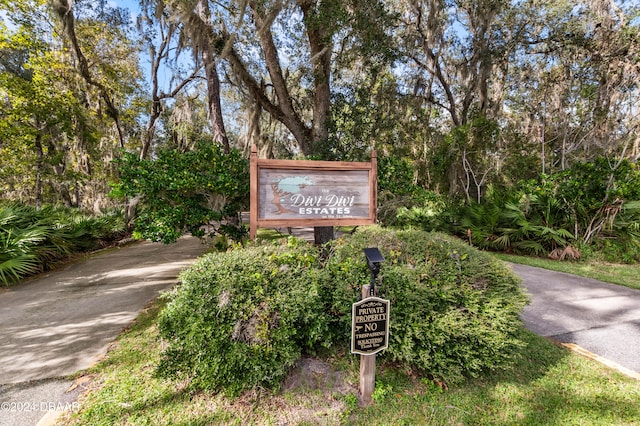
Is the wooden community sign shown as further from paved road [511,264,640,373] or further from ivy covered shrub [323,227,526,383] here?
paved road [511,264,640,373]

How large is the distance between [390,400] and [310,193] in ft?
7.41

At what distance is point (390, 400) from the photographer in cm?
216

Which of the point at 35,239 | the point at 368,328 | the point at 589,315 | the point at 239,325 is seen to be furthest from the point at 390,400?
the point at 35,239

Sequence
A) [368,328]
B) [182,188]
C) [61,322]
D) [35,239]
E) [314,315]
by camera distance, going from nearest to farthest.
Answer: [368,328] → [314,315] → [61,322] → [182,188] → [35,239]

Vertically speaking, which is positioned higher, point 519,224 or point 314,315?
point 519,224

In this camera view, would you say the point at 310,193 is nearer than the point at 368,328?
No

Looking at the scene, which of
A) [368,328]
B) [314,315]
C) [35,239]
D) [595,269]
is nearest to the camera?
[368,328]

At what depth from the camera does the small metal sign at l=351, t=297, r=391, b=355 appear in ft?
6.70

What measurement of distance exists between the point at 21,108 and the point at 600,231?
16552 mm

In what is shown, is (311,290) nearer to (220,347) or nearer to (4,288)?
(220,347)

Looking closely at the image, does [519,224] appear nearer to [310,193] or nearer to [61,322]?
[310,193]

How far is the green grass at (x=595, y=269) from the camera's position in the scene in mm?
4941

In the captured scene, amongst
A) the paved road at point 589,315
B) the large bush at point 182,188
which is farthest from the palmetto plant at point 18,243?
the paved road at point 589,315

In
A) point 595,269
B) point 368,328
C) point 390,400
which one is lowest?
point 390,400
